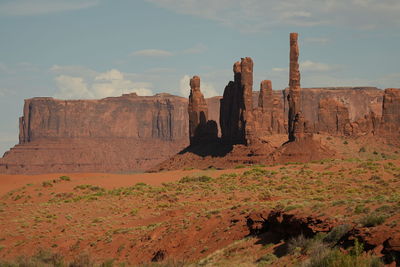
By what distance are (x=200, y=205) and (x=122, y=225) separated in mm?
4450

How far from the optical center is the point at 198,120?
92250mm

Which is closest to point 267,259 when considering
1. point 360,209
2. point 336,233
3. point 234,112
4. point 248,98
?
point 336,233

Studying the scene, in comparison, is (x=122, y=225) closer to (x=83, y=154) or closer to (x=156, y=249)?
(x=156, y=249)

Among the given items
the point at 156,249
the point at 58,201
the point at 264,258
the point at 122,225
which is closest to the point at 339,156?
the point at 58,201

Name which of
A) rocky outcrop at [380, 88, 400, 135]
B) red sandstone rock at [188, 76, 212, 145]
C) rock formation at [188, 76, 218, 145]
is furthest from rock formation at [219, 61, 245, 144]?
rocky outcrop at [380, 88, 400, 135]

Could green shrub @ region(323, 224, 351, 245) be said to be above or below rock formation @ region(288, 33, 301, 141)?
below

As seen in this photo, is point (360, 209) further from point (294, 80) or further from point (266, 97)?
point (266, 97)

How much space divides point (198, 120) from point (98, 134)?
9304 centimetres

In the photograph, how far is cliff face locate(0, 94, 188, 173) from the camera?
6447 inches

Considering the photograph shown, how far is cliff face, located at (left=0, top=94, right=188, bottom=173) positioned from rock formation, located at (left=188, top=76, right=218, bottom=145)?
2879 inches

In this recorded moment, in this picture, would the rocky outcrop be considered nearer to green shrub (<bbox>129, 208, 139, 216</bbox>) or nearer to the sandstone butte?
the sandstone butte

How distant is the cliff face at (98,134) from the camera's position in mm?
163750

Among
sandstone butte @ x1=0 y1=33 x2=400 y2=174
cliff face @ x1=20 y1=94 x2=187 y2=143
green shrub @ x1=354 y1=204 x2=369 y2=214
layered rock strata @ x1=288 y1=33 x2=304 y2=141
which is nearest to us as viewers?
green shrub @ x1=354 y1=204 x2=369 y2=214

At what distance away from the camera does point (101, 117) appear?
7175 inches
